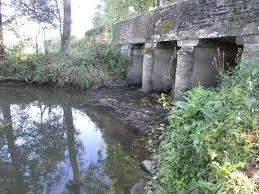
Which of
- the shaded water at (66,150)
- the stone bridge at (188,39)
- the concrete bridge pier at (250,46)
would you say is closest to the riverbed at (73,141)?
the shaded water at (66,150)

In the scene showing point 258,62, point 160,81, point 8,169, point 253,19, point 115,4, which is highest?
point 115,4

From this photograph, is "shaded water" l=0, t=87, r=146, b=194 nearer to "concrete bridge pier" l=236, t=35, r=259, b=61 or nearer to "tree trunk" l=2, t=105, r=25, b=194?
"tree trunk" l=2, t=105, r=25, b=194

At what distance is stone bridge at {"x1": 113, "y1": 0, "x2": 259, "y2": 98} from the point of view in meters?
6.37

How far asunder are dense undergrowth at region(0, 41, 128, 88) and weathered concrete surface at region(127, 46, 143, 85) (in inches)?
18.8

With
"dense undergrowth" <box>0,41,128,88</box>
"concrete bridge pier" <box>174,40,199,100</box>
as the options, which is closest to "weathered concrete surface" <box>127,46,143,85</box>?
"dense undergrowth" <box>0,41,128,88</box>

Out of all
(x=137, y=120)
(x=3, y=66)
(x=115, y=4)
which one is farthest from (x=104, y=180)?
(x=115, y=4)

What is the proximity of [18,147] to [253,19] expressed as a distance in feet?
19.5

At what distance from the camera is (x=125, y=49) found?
43.2 feet

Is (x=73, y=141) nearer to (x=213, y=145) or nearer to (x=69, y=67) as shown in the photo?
(x=213, y=145)

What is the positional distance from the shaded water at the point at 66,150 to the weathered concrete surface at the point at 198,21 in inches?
132

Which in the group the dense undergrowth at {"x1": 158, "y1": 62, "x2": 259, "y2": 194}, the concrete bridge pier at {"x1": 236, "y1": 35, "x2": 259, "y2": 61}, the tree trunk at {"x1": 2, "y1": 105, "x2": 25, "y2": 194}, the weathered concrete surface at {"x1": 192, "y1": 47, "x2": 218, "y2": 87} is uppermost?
the concrete bridge pier at {"x1": 236, "y1": 35, "x2": 259, "y2": 61}

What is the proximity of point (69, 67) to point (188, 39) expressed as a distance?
633cm

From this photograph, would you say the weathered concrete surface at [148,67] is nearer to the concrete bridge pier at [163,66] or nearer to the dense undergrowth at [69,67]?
the concrete bridge pier at [163,66]

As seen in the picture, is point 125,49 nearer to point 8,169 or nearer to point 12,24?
point 12,24
